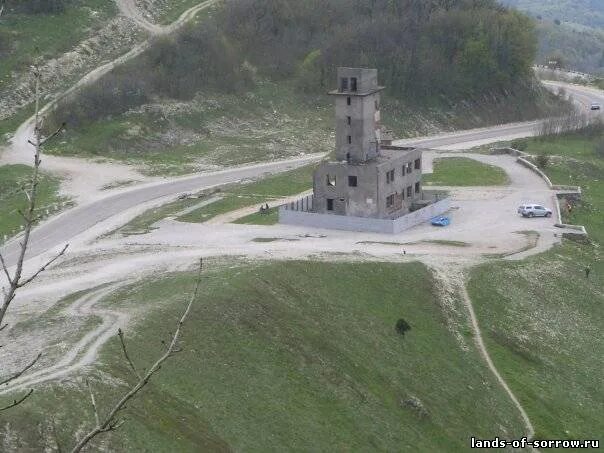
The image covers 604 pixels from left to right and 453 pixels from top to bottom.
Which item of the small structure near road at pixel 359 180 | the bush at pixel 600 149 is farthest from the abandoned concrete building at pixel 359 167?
the bush at pixel 600 149

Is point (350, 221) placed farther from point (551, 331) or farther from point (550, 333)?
point (550, 333)

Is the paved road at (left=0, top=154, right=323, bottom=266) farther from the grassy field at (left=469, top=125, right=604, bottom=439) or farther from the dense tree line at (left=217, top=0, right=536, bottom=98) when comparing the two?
the grassy field at (left=469, top=125, right=604, bottom=439)

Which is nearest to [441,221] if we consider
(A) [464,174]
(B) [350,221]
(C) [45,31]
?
(B) [350,221]

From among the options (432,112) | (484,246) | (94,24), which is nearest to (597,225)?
(484,246)

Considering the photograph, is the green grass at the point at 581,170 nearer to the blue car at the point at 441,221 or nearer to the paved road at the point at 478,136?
the paved road at the point at 478,136

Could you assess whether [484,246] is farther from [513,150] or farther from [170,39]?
[170,39]

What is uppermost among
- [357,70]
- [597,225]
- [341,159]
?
[357,70]

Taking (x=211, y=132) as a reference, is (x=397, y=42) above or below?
above
